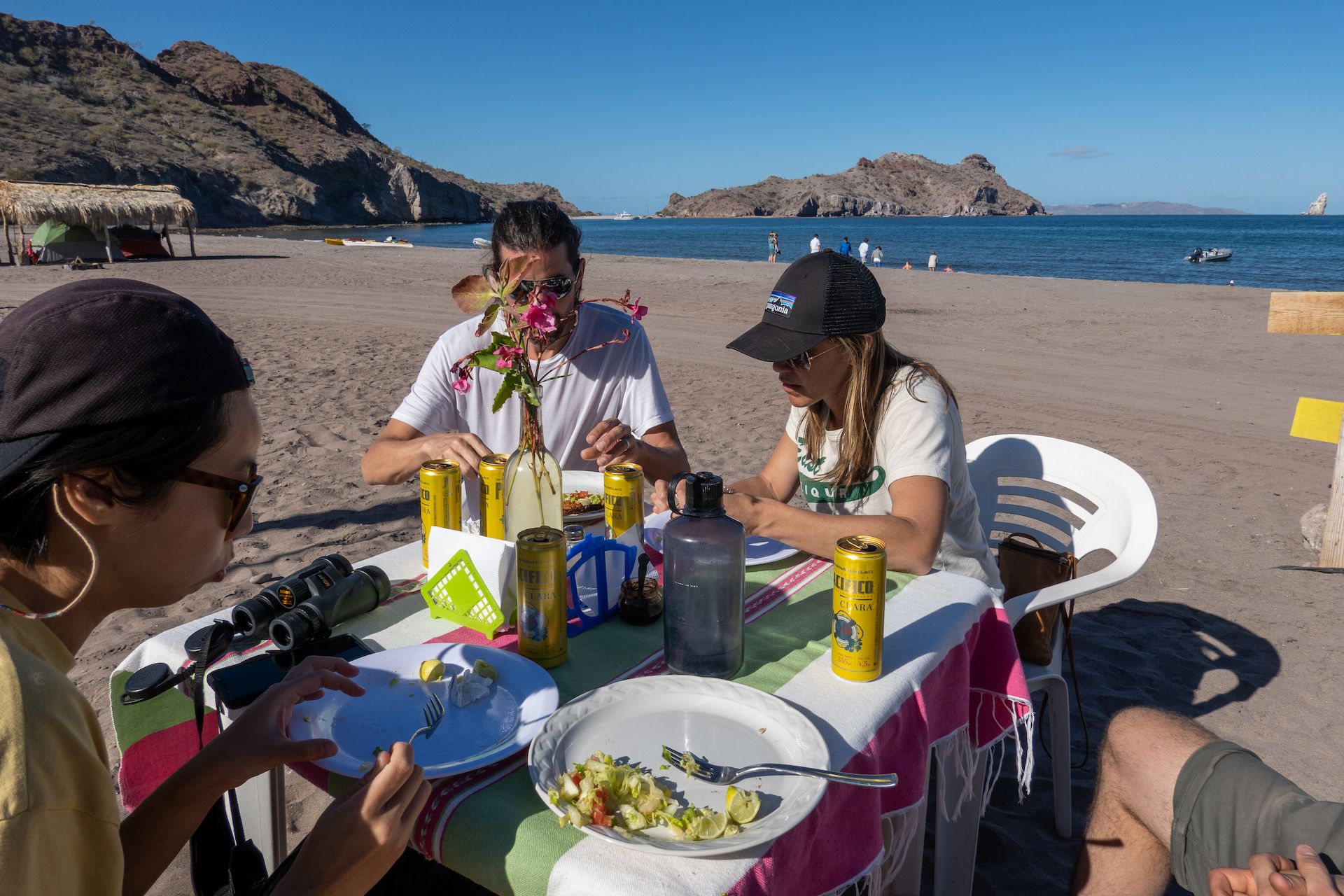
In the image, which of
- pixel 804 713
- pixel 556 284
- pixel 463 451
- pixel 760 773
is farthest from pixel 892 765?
pixel 556 284

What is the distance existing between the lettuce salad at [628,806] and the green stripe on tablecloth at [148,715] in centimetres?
81

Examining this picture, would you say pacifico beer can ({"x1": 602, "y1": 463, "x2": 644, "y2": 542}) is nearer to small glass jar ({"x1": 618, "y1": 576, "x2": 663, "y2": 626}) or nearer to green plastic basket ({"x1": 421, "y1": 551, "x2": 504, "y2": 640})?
small glass jar ({"x1": 618, "y1": 576, "x2": 663, "y2": 626})

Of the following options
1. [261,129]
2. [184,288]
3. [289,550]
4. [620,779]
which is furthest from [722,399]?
[261,129]

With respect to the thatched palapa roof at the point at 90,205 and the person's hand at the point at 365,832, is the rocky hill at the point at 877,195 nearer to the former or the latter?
the thatched palapa roof at the point at 90,205

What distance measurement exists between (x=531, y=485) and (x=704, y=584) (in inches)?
21.1

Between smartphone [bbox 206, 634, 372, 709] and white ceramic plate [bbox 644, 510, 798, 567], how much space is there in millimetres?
751

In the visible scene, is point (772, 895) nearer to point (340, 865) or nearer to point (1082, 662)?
point (340, 865)

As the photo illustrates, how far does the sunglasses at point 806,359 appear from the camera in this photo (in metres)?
2.36

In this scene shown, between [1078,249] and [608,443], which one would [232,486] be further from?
[1078,249]

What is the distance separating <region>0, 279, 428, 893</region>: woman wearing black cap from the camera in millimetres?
863

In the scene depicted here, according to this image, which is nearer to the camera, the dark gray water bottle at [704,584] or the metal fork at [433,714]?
the metal fork at [433,714]

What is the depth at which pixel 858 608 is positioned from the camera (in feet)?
4.73

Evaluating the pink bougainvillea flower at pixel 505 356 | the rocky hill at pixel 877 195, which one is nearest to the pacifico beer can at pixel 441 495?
the pink bougainvillea flower at pixel 505 356

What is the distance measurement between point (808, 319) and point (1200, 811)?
151cm
